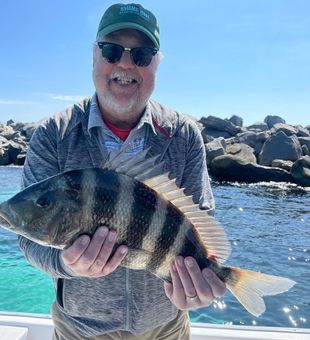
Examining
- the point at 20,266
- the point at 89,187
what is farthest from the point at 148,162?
the point at 20,266

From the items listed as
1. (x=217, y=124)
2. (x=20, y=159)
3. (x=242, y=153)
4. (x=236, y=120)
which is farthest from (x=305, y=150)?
(x=20, y=159)

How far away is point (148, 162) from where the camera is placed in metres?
2.04

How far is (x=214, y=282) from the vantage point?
212cm

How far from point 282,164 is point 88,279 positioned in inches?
937

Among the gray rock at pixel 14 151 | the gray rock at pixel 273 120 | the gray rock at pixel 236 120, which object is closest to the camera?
the gray rock at pixel 14 151

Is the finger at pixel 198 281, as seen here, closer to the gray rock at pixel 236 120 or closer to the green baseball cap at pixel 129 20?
the green baseball cap at pixel 129 20

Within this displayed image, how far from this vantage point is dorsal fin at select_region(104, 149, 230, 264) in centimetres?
202

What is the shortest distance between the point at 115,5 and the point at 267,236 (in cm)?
1069

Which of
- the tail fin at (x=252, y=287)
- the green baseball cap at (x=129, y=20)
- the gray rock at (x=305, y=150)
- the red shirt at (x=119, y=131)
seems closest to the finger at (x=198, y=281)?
the tail fin at (x=252, y=287)

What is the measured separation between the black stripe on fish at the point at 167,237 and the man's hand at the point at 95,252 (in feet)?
0.61

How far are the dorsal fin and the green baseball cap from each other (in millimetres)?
907

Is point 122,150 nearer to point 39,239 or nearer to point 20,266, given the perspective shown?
point 39,239

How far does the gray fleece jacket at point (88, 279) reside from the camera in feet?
7.72

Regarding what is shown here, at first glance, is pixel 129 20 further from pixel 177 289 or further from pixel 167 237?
pixel 177 289
